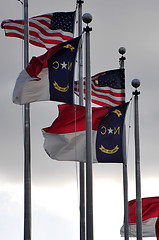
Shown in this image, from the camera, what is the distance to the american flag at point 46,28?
1307 inches

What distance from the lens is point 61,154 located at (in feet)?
95.9

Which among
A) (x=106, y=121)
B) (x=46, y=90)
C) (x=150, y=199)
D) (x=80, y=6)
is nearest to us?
(x=46, y=90)

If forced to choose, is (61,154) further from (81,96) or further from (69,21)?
(69,21)

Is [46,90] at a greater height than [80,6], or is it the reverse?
[80,6]

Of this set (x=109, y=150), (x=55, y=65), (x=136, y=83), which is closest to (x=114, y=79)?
(x=136, y=83)

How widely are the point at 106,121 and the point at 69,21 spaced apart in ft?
18.8

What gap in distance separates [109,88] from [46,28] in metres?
3.79

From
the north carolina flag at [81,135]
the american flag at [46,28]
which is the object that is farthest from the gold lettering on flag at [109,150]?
the american flag at [46,28]

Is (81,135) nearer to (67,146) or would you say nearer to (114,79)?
(67,146)

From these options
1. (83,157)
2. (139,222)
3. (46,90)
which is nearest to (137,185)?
(139,222)

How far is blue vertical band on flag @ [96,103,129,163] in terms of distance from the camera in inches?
1153

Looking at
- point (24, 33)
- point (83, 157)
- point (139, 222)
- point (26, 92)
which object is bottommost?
point (139, 222)

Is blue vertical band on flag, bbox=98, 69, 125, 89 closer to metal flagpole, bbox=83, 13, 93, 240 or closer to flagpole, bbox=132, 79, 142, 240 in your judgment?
flagpole, bbox=132, 79, 142, 240

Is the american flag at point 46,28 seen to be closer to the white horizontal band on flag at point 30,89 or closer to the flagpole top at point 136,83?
the flagpole top at point 136,83
